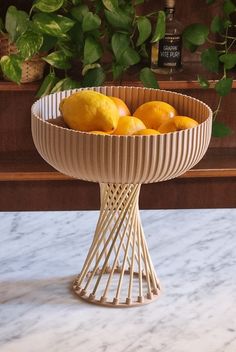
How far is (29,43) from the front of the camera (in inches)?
93.4

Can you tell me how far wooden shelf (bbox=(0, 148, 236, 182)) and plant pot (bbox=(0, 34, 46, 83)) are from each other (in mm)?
338

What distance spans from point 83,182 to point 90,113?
185 centimetres

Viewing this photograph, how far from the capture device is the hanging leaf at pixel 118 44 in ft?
8.16

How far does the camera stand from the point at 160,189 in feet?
9.77

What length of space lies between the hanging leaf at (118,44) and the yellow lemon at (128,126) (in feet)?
4.59

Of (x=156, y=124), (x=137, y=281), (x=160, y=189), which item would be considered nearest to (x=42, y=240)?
(x=137, y=281)

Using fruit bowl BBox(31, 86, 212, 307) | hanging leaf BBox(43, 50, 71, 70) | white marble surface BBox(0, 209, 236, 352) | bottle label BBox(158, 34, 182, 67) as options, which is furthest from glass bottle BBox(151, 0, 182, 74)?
fruit bowl BBox(31, 86, 212, 307)

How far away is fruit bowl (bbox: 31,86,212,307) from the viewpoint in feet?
3.38

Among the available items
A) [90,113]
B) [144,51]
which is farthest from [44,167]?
[90,113]

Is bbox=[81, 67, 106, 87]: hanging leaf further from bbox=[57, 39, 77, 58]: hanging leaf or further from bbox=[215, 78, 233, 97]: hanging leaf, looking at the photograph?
bbox=[215, 78, 233, 97]: hanging leaf

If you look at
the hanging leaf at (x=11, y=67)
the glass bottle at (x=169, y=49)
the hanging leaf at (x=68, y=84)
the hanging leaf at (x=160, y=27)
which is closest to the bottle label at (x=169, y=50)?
the glass bottle at (x=169, y=49)

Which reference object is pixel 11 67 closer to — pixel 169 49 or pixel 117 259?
pixel 169 49

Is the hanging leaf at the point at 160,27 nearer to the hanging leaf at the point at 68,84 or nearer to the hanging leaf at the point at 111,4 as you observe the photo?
the hanging leaf at the point at 111,4

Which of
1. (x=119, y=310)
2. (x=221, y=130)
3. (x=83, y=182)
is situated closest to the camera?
(x=119, y=310)
